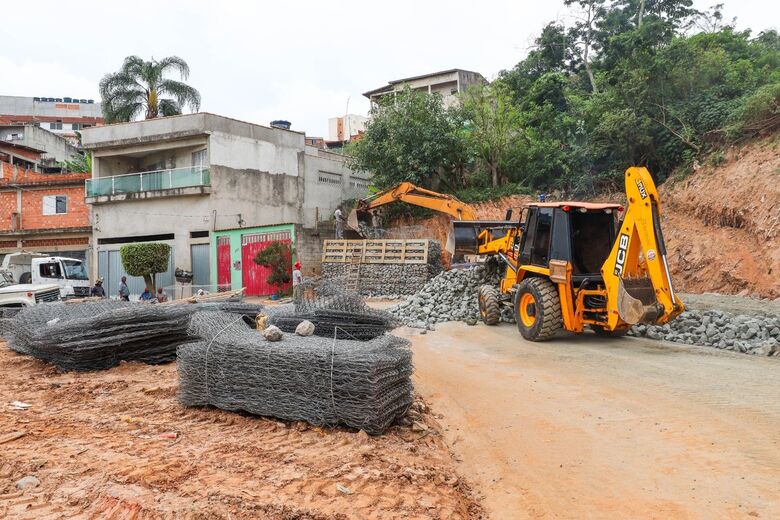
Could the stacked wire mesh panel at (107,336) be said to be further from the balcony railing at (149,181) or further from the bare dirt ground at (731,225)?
the balcony railing at (149,181)

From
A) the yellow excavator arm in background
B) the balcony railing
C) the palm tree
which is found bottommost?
the yellow excavator arm in background

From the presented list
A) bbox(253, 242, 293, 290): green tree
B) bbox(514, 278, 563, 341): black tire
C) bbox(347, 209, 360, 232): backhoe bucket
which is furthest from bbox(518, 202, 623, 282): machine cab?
bbox(253, 242, 293, 290): green tree

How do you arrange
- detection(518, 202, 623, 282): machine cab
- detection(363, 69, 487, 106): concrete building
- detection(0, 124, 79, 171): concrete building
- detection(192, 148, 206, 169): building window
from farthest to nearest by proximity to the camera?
detection(363, 69, 487, 106): concrete building
detection(0, 124, 79, 171): concrete building
detection(192, 148, 206, 169): building window
detection(518, 202, 623, 282): machine cab

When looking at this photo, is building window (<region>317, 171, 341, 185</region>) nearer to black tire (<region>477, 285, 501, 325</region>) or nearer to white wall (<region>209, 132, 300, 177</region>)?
white wall (<region>209, 132, 300, 177</region>)

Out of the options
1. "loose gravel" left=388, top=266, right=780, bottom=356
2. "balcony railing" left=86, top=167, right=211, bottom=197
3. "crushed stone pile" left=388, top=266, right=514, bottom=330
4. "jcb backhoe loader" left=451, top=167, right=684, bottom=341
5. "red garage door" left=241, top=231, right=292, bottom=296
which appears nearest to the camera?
"jcb backhoe loader" left=451, top=167, right=684, bottom=341

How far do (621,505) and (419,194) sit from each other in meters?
20.1

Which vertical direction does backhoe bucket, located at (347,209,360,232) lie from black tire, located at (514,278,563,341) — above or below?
above

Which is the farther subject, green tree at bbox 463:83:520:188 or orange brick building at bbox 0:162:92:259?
orange brick building at bbox 0:162:92:259

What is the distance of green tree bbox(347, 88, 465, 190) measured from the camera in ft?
90.7

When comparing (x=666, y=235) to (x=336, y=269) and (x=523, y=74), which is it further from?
(x=523, y=74)

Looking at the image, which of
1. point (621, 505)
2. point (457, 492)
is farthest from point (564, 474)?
point (457, 492)

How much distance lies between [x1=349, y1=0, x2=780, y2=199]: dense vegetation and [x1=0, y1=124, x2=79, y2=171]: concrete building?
27696mm

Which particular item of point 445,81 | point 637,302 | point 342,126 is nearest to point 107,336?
point 637,302

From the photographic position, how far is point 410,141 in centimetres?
2777
